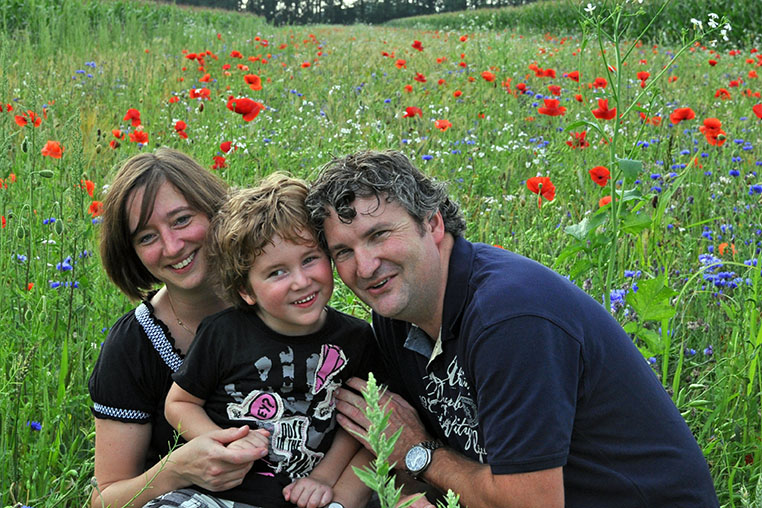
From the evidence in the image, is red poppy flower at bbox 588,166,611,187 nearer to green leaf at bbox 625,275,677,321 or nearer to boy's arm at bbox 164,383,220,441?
green leaf at bbox 625,275,677,321

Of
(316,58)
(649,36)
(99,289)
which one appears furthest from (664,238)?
(649,36)

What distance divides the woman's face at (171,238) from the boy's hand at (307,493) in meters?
0.64

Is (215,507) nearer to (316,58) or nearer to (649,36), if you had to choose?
(316,58)

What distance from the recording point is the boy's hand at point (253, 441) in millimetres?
1961

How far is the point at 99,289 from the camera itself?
2984 millimetres

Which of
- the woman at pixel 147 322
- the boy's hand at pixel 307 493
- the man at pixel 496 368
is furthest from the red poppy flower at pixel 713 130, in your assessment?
the boy's hand at pixel 307 493

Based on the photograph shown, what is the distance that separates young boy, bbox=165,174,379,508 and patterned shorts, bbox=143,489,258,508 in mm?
25

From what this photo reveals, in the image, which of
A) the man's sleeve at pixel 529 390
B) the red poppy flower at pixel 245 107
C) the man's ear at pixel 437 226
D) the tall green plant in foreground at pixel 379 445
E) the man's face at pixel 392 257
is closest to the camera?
the tall green plant in foreground at pixel 379 445

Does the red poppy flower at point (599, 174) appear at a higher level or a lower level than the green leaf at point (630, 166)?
lower

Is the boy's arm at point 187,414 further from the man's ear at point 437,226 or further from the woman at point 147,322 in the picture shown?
the man's ear at point 437,226

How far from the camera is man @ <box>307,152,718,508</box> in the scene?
1615 mm

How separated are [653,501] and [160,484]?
1.29 m

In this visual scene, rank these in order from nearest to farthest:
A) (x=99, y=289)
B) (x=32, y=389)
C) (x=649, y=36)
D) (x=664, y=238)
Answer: (x=32, y=389), (x=99, y=289), (x=664, y=238), (x=649, y=36)

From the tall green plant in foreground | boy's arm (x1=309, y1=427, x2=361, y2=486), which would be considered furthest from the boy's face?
the tall green plant in foreground
